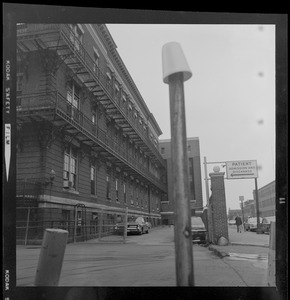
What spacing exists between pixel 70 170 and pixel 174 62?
3.68ft

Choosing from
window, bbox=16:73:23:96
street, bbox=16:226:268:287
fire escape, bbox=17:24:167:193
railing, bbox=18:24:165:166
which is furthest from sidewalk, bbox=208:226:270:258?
window, bbox=16:73:23:96

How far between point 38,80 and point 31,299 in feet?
5.08

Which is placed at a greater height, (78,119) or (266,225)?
(78,119)

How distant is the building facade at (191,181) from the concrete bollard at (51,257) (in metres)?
0.76

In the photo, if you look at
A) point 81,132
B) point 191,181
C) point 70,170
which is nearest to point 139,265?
point 191,181

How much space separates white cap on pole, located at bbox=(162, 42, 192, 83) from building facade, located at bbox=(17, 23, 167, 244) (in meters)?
0.40

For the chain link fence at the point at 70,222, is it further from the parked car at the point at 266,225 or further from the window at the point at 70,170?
the parked car at the point at 266,225

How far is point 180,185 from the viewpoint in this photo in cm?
225

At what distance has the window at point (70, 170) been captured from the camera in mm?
2506

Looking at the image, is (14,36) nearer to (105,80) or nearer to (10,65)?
(10,65)

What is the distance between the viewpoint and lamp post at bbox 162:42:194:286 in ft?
7.39

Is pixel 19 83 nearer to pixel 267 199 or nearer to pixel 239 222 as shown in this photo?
pixel 267 199

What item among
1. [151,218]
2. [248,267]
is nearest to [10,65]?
[151,218]

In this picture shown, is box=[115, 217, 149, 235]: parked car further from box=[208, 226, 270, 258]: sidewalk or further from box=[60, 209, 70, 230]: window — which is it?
box=[208, 226, 270, 258]: sidewalk
